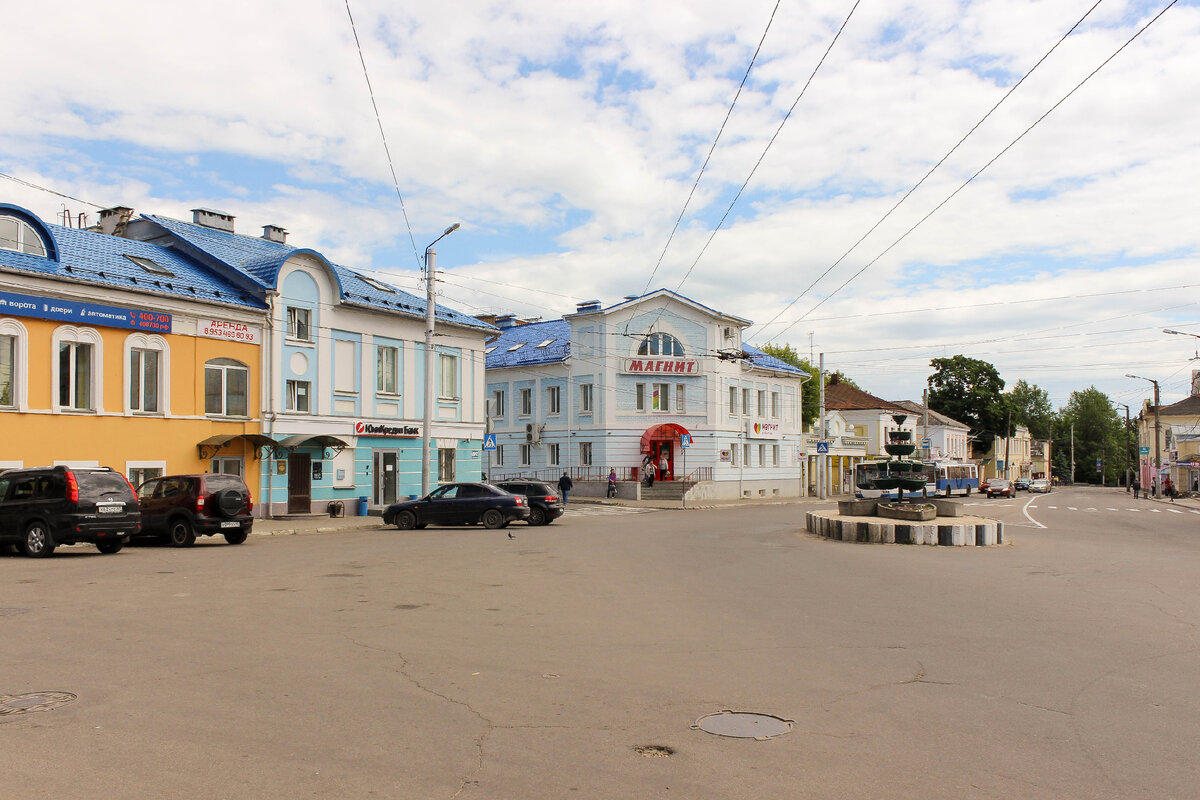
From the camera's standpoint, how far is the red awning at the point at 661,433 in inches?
2105

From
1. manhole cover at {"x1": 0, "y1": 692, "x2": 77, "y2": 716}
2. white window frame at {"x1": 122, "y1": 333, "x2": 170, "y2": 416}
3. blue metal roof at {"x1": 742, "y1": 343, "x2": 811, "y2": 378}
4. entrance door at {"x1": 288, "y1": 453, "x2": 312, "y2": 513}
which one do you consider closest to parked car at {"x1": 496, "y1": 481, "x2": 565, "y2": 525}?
entrance door at {"x1": 288, "y1": 453, "x2": 312, "y2": 513}

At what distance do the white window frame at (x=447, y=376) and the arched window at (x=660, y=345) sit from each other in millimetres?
16316

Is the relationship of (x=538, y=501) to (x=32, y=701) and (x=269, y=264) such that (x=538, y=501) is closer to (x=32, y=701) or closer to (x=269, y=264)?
(x=269, y=264)

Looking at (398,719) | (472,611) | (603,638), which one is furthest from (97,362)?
(398,719)

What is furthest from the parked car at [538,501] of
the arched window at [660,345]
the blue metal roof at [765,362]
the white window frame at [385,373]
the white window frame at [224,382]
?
the blue metal roof at [765,362]

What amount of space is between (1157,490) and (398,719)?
80.0 m

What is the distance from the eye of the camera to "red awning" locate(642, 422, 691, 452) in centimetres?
5347

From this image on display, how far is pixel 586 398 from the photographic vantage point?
54.4 meters

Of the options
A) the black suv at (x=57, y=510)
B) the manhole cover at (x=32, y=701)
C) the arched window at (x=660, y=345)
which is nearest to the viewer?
the manhole cover at (x=32, y=701)

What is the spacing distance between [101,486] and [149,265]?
13.3m

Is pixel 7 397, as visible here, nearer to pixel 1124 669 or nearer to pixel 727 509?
pixel 1124 669

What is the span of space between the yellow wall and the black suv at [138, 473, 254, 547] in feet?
18.3

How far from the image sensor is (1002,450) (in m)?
120

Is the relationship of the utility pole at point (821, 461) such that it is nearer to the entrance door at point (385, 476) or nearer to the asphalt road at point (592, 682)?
the entrance door at point (385, 476)
